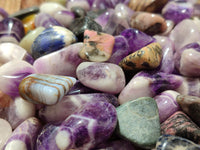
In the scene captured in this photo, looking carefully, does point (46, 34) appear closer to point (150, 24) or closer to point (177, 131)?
point (150, 24)

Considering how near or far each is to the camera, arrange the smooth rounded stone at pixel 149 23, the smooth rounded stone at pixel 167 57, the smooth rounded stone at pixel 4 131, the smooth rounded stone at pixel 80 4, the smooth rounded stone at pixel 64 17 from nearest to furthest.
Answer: the smooth rounded stone at pixel 4 131 → the smooth rounded stone at pixel 167 57 → the smooth rounded stone at pixel 149 23 → the smooth rounded stone at pixel 64 17 → the smooth rounded stone at pixel 80 4

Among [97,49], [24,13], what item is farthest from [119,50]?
[24,13]

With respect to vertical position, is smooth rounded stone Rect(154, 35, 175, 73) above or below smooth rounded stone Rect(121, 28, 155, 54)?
below

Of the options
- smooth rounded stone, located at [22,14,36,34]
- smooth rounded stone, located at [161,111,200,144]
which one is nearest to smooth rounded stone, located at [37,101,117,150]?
smooth rounded stone, located at [161,111,200,144]

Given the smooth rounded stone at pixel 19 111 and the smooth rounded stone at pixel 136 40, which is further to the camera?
the smooth rounded stone at pixel 136 40

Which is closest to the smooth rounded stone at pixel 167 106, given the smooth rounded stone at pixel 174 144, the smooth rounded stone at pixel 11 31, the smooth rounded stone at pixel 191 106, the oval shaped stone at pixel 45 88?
the smooth rounded stone at pixel 191 106

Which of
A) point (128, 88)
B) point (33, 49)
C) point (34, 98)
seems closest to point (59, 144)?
point (34, 98)

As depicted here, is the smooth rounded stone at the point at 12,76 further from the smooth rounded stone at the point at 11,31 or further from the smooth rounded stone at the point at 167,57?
the smooth rounded stone at the point at 167,57

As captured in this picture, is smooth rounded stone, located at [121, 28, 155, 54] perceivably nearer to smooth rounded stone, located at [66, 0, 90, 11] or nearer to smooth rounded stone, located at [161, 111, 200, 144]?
smooth rounded stone, located at [161, 111, 200, 144]
